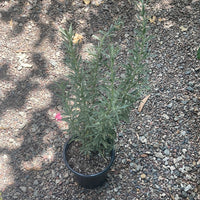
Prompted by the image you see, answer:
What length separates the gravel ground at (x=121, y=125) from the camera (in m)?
2.80

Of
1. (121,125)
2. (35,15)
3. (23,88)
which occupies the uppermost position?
(35,15)

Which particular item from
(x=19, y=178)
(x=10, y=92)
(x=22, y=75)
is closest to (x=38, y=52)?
(x=22, y=75)

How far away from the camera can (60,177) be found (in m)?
2.88

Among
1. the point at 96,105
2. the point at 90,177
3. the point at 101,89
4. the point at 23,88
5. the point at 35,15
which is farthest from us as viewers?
the point at 35,15

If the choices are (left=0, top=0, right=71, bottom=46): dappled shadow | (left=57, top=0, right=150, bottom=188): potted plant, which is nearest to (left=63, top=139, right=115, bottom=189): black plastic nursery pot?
(left=57, top=0, right=150, bottom=188): potted plant

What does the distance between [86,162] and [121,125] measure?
77cm

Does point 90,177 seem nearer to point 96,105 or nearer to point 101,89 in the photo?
point 96,105

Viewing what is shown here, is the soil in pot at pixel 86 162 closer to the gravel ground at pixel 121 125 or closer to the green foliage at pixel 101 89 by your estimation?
the green foliage at pixel 101 89

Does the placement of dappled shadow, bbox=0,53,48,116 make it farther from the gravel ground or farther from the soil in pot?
the soil in pot

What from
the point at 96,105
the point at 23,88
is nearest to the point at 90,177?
the point at 96,105

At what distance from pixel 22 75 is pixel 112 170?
1.76m

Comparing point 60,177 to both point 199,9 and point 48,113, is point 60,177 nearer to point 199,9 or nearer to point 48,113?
point 48,113

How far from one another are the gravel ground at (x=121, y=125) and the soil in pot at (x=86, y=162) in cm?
34

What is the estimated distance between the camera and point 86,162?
8.50ft
